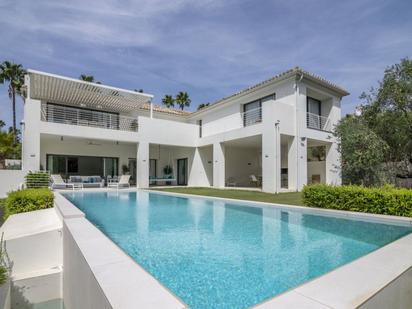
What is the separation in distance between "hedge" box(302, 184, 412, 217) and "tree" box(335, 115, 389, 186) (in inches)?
222

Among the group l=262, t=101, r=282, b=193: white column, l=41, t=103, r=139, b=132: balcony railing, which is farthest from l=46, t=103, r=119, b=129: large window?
l=262, t=101, r=282, b=193: white column

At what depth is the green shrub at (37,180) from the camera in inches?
591

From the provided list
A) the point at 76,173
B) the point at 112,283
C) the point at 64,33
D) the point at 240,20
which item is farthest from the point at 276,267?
the point at 76,173

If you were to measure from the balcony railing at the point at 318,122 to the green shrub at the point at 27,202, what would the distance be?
51.2ft

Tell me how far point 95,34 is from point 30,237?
1096cm

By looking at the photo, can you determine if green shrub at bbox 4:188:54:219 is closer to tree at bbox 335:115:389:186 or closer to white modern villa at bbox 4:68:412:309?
Answer: white modern villa at bbox 4:68:412:309

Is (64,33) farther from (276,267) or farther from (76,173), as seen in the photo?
(276,267)

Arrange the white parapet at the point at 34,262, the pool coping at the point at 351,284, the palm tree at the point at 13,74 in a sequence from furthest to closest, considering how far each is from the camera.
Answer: the palm tree at the point at 13,74, the white parapet at the point at 34,262, the pool coping at the point at 351,284

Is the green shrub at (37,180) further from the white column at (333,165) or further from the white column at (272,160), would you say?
the white column at (333,165)

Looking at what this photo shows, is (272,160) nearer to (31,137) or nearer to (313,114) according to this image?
(313,114)

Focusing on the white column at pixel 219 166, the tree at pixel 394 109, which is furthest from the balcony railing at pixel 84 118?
the tree at pixel 394 109

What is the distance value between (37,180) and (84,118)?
7755 mm

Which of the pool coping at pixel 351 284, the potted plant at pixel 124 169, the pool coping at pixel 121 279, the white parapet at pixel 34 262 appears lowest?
the white parapet at pixel 34 262

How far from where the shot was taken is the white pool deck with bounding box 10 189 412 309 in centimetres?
226
